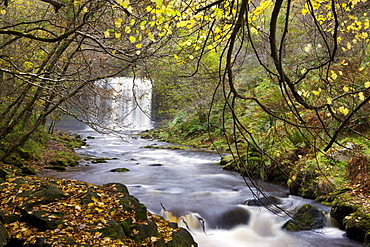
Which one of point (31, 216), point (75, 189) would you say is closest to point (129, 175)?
point (75, 189)

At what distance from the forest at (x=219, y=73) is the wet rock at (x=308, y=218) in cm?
39

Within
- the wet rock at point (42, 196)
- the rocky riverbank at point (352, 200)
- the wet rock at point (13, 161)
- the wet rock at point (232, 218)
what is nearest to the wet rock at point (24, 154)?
the wet rock at point (13, 161)

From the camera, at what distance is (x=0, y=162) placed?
743cm

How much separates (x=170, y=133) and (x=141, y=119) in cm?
1055

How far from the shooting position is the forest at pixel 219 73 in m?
1.86

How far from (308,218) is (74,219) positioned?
4.29 m

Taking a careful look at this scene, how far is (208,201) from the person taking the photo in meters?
7.09

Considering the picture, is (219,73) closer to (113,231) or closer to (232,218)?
(113,231)

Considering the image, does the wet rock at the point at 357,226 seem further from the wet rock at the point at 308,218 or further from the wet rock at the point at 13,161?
the wet rock at the point at 13,161

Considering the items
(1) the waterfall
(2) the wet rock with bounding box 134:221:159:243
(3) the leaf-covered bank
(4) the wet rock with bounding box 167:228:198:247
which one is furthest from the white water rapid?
(2) the wet rock with bounding box 134:221:159:243

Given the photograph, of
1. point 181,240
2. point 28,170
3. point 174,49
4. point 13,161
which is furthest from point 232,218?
point 13,161

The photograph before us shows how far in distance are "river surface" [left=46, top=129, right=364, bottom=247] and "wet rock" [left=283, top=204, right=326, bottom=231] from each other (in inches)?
4.7

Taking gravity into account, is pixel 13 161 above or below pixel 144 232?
above

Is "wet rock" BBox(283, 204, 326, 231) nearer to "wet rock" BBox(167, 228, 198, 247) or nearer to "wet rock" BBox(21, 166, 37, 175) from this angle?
"wet rock" BBox(167, 228, 198, 247)
